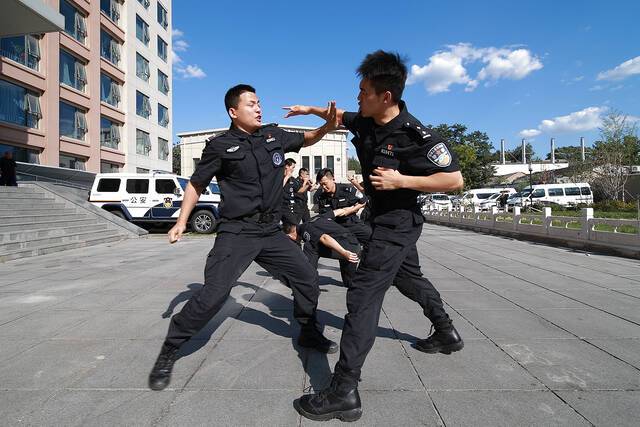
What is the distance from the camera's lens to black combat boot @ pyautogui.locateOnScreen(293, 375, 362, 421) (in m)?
1.99

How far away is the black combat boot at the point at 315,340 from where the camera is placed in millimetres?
2863

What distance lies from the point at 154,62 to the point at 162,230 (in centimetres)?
1867

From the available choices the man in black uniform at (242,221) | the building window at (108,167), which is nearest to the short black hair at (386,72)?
the man in black uniform at (242,221)

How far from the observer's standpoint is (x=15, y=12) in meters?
12.9

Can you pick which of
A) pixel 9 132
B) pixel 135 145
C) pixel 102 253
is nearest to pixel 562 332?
pixel 102 253

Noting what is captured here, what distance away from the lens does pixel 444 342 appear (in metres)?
2.87

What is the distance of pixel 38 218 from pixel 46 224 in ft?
1.34

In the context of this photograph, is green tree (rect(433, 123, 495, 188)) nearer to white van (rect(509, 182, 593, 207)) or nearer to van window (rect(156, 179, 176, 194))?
white van (rect(509, 182, 593, 207))

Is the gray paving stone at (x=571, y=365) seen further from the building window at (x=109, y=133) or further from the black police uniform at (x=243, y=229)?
the building window at (x=109, y=133)

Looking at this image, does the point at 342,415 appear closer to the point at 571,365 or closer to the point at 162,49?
the point at 571,365

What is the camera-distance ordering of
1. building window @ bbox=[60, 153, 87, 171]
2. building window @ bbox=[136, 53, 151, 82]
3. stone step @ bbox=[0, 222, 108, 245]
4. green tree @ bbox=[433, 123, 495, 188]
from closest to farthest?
stone step @ bbox=[0, 222, 108, 245], building window @ bbox=[60, 153, 87, 171], building window @ bbox=[136, 53, 151, 82], green tree @ bbox=[433, 123, 495, 188]

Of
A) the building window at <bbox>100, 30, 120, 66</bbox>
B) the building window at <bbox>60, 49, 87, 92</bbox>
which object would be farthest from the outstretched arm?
the building window at <bbox>100, 30, 120, 66</bbox>

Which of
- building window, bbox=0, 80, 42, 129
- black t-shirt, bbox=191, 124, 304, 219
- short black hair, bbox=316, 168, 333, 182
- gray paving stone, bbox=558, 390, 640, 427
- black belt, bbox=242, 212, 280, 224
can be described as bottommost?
gray paving stone, bbox=558, 390, 640, 427

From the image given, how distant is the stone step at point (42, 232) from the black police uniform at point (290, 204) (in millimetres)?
6034
